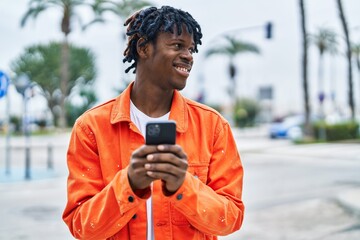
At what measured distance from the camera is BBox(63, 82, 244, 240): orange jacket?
6.00 feet

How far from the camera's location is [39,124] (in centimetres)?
5194

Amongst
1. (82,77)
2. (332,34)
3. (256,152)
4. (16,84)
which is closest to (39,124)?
(82,77)

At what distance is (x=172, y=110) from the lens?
204cm

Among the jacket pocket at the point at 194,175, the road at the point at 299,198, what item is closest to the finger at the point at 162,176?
the jacket pocket at the point at 194,175

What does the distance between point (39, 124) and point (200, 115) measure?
51476mm

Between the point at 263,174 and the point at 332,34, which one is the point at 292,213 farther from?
the point at 332,34

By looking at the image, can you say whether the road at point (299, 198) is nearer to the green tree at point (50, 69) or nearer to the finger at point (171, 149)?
the finger at point (171, 149)

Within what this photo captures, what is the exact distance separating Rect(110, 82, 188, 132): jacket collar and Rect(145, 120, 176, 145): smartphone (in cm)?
37

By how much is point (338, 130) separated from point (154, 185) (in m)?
28.8

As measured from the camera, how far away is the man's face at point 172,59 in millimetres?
1954

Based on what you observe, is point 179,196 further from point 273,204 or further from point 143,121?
point 273,204

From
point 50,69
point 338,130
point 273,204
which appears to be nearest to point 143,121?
point 273,204

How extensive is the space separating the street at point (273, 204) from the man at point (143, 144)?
512 cm

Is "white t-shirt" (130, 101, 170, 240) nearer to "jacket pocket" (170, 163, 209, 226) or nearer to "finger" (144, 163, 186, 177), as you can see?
"jacket pocket" (170, 163, 209, 226)
